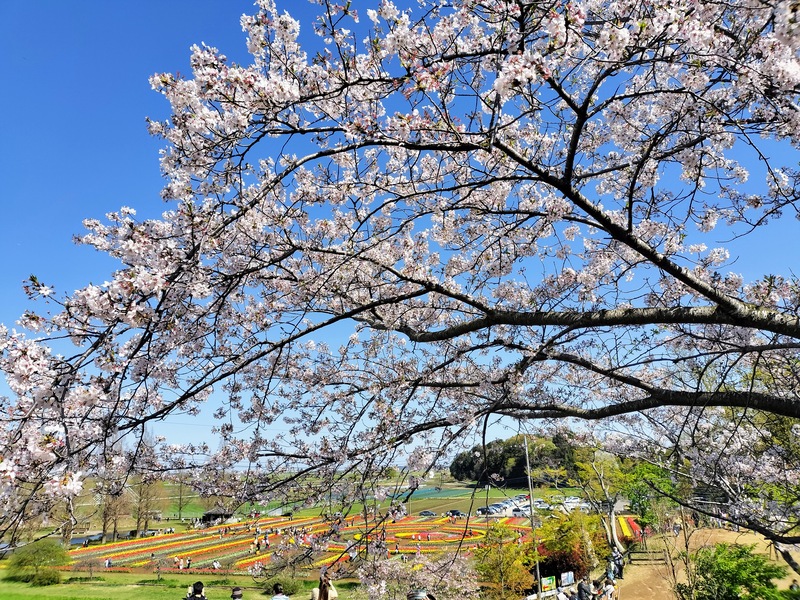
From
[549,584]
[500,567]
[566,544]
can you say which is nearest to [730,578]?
[549,584]

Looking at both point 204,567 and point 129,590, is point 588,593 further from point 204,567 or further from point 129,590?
point 204,567

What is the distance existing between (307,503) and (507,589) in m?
12.1

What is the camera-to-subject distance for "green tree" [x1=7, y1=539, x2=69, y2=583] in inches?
792

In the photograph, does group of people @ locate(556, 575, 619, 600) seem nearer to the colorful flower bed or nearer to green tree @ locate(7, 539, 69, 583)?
the colorful flower bed

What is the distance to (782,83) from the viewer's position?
2000mm

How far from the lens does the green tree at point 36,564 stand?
66.0 feet

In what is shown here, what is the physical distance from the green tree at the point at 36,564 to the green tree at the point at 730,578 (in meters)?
25.1

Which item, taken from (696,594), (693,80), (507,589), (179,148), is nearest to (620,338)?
(693,80)

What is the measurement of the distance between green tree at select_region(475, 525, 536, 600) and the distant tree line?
180 cm

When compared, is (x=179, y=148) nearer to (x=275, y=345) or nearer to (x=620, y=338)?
(x=275, y=345)

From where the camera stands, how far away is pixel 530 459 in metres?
19.0

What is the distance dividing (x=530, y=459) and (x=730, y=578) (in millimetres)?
8559

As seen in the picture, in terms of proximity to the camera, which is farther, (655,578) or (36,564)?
(36,564)

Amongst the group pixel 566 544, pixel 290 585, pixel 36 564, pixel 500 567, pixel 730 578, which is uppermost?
pixel 730 578
